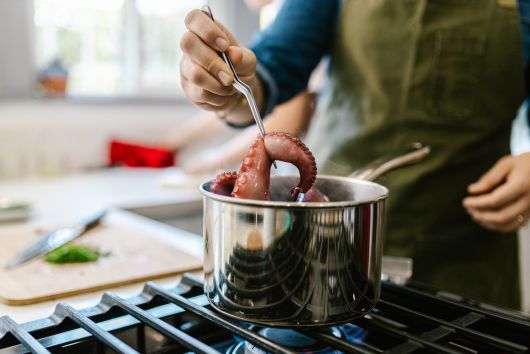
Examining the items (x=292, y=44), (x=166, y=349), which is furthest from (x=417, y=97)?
(x=166, y=349)

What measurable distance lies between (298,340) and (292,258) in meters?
0.13

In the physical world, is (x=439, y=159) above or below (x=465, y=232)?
above

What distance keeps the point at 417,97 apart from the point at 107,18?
1.68 m

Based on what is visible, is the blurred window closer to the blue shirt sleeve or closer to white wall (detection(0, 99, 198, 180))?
white wall (detection(0, 99, 198, 180))

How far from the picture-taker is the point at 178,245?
0.93 meters

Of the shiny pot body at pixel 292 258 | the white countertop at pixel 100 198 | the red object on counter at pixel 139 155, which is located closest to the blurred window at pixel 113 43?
the red object on counter at pixel 139 155

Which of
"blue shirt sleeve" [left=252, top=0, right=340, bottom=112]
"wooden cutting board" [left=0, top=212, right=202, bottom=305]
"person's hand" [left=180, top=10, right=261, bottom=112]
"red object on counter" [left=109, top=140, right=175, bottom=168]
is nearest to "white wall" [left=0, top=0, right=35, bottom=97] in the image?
"red object on counter" [left=109, top=140, right=175, bottom=168]

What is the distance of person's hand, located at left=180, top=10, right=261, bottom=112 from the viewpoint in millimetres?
600

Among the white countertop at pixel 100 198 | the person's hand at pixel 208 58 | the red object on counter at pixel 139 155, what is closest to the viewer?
the person's hand at pixel 208 58

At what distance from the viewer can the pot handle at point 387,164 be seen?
0.67 metres

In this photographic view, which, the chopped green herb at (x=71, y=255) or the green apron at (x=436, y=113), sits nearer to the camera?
the chopped green herb at (x=71, y=255)

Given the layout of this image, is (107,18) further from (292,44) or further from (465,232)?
(465,232)

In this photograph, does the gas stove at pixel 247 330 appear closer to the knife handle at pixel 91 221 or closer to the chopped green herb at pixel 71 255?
the chopped green herb at pixel 71 255

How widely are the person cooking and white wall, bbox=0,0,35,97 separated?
1.24m
